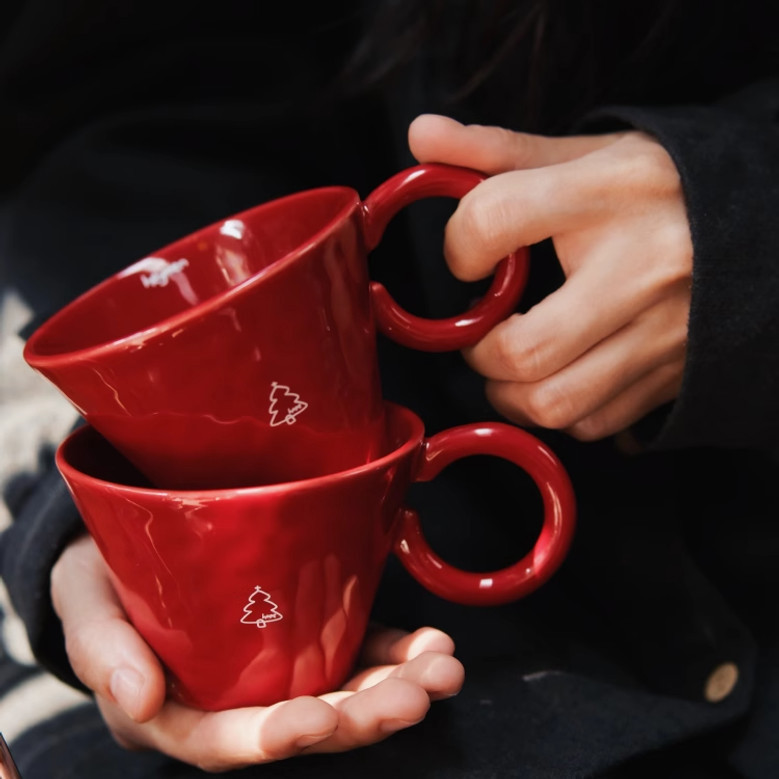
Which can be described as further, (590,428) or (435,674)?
(590,428)

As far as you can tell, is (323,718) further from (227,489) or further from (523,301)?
(523,301)

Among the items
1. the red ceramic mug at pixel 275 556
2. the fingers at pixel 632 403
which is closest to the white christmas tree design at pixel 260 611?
the red ceramic mug at pixel 275 556

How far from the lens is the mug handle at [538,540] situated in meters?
0.47

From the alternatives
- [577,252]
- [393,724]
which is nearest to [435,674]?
[393,724]

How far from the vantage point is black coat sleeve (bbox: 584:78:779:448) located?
48 centimetres

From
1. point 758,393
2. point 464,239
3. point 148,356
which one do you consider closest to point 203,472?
point 148,356

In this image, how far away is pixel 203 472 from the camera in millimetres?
440

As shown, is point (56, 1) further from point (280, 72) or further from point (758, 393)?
point (758, 393)

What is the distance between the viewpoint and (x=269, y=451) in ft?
1.43

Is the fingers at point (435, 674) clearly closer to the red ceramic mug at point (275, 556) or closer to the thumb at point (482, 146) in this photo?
the red ceramic mug at point (275, 556)

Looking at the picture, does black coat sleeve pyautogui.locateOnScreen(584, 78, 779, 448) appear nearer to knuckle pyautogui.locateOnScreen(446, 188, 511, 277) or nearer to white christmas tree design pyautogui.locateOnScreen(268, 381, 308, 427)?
knuckle pyautogui.locateOnScreen(446, 188, 511, 277)

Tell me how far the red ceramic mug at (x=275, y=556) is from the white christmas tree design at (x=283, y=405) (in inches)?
1.6

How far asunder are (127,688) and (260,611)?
8cm

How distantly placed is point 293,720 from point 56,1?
680 mm
